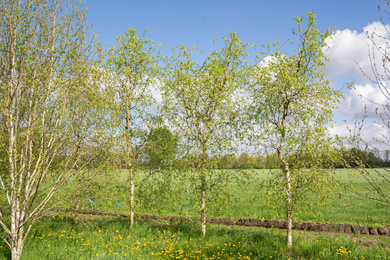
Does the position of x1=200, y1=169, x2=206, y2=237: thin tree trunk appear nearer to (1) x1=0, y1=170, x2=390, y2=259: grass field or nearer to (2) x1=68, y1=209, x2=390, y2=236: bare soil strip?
(1) x1=0, y1=170, x2=390, y2=259: grass field

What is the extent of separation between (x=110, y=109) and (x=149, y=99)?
3.69m

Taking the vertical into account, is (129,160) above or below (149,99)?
below

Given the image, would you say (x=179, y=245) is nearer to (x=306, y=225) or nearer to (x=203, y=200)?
(x=203, y=200)

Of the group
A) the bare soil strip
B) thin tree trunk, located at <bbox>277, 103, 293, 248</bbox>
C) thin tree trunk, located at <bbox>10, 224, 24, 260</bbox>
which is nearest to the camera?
thin tree trunk, located at <bbox>10, 224, 24, 260</bbox>

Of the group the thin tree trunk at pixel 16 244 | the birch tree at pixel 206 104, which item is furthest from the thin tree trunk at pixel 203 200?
the thin tree trunk at pixel 16 244

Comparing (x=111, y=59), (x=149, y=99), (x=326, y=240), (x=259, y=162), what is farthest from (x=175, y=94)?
(x=326, y=240)

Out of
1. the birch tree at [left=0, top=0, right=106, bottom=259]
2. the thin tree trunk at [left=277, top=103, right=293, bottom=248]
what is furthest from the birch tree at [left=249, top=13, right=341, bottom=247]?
the birch tree at [left=0, top=0, right=106, bottom=259]

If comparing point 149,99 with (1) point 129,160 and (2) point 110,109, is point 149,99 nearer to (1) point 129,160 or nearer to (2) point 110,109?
(1) point 129,160

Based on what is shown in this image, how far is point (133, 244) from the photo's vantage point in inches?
384

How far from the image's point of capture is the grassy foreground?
8617mm

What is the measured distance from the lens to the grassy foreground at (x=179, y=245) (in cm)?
862

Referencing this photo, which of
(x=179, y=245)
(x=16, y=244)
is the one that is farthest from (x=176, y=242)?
(x=16, y=244)

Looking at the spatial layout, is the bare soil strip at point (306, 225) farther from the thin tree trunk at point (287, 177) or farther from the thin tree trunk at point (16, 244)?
the thin tree trunk at point (16, 244)

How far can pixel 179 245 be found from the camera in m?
9.55
